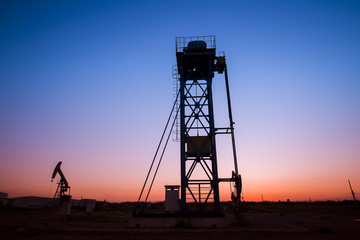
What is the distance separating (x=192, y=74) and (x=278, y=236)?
1329cm

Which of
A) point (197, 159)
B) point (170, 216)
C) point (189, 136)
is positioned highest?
point (189, 136)

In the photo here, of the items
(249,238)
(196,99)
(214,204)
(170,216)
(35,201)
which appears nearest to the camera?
(249,238)

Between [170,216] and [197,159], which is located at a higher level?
[197,159]

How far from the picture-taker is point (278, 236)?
10102mm

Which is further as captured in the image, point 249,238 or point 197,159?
point 197,159

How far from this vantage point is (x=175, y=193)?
15188mm

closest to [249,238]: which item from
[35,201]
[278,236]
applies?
[278,236]

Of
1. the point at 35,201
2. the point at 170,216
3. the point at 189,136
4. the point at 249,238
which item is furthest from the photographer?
→ the point at 35,201

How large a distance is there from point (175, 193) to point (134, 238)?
18.9 ft

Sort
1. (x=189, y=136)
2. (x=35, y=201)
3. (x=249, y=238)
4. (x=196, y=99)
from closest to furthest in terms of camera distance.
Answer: (x=249, y=238), (x=189, y=136), (x=196, y=99), (x=35, y=201)

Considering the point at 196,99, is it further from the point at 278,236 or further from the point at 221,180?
the point at 278,236

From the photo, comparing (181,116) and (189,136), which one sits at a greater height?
(181,116)

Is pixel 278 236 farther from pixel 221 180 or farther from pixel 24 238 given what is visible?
pixel 24 238

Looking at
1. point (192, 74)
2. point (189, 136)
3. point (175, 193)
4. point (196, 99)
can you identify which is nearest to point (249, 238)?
point (175, 193)
